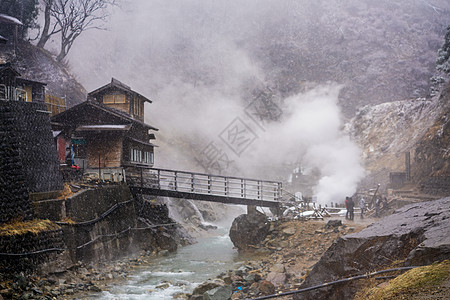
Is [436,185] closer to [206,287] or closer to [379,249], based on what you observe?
[206,287]

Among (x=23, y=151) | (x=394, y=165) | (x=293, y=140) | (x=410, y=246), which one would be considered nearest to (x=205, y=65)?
(x=293, y=140)

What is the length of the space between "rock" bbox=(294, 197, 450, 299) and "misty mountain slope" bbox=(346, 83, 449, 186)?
2439cm

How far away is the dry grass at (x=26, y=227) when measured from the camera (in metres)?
13.1

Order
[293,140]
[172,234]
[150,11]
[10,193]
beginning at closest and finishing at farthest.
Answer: [10,193] → [172,234] → [293,140] → [150,11]

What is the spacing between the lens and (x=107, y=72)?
72.9m

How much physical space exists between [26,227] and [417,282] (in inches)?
Answer: 558

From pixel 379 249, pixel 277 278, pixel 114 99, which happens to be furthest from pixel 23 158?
pixel 379 249

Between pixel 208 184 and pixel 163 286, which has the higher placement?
pixel 208 184

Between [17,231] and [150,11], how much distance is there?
88.3 metres

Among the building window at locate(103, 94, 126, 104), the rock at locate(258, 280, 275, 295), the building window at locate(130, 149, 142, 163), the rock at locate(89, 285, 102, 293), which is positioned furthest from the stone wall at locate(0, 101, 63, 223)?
the building window at locate(103, 94, 126, 104)

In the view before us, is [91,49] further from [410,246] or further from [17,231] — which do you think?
[410,246]

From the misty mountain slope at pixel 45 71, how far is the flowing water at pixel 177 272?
2623 cm

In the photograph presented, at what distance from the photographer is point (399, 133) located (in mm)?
42875

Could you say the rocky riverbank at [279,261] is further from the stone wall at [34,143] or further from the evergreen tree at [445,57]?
the evergreen tree at [445,57]
